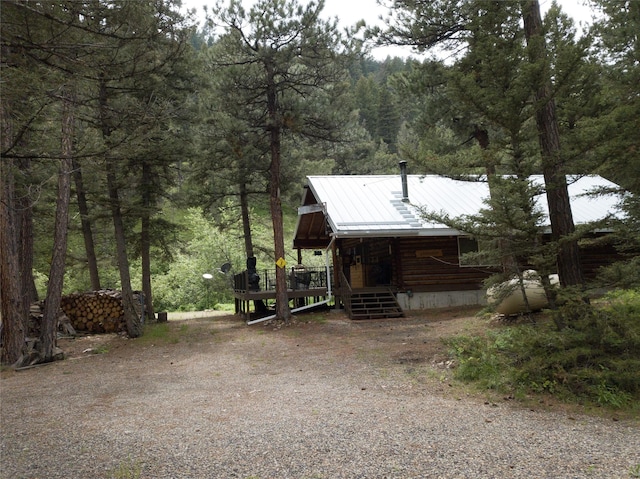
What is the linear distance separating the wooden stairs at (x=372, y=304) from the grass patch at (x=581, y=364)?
8.60 m

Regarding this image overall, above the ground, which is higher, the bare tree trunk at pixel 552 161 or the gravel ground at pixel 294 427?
the bare tree trunk at pixel 552 161

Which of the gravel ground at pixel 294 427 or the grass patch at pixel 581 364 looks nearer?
the gravel ground at pixel 294 427

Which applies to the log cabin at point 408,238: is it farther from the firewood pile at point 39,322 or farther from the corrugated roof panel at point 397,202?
the firewood pile at point 39,322

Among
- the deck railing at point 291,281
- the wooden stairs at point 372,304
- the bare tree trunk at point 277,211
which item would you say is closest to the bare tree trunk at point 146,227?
the deck railing at point 291,281

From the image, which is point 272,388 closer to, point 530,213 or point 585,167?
point 530,213

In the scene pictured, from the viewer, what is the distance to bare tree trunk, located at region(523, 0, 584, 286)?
21.9 ft

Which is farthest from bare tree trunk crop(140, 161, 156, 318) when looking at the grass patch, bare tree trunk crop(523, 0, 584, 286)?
the grass patch

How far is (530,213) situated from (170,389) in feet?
19.5

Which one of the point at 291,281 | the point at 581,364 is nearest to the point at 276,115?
the point at 291,281

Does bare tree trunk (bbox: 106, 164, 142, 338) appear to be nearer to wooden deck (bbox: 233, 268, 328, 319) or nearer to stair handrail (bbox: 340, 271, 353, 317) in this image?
wooden deck (bbox: 233, 268, 328, 319)

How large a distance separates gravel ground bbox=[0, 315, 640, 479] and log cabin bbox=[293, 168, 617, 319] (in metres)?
6.33

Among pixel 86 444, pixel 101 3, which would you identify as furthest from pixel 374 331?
pixel 101 3

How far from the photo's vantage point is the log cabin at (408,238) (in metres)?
15.1

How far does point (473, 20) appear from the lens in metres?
6.86
